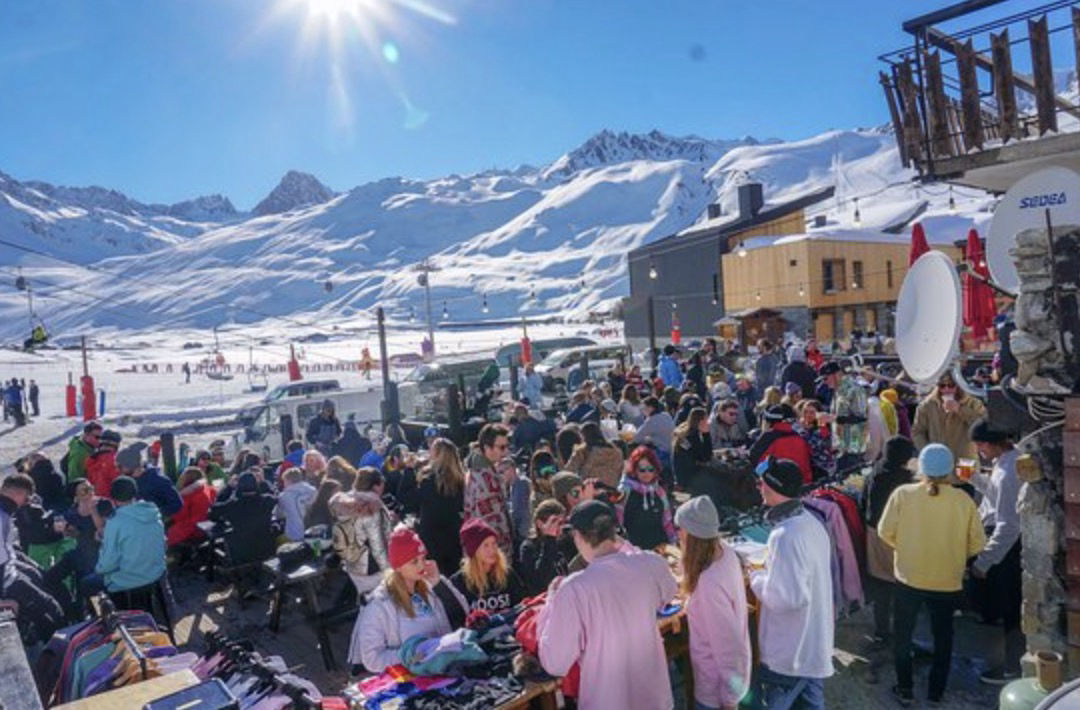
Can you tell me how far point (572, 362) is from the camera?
28953 millimetres

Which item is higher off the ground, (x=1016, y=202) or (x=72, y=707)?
(x=1016, y=202)

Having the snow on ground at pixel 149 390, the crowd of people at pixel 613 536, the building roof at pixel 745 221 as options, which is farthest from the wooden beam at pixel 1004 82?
the building roof at pixel 745 221

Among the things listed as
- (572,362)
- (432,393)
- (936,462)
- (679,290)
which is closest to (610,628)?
(936,462)

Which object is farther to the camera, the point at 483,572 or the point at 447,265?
the point at 447,265

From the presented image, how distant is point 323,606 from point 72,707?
11.3 feet

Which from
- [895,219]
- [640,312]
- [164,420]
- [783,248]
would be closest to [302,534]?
[164,420]

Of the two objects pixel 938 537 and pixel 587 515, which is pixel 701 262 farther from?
pixel 587 515

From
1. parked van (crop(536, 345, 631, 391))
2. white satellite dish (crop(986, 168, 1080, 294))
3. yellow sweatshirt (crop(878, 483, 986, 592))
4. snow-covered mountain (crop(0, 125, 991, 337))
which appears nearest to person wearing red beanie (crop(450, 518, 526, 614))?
yellow sweatshirt (crop(878, 483, 986, 592))

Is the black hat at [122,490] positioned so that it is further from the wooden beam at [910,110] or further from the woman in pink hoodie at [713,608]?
the wooden beam at [910,110]

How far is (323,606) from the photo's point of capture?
6.29 meters

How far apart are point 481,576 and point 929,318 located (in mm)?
3728

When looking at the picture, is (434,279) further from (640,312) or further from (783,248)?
(783,248)

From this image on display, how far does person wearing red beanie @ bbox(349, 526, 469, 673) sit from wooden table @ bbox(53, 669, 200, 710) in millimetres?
939

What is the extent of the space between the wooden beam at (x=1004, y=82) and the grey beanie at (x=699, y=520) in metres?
5.56
